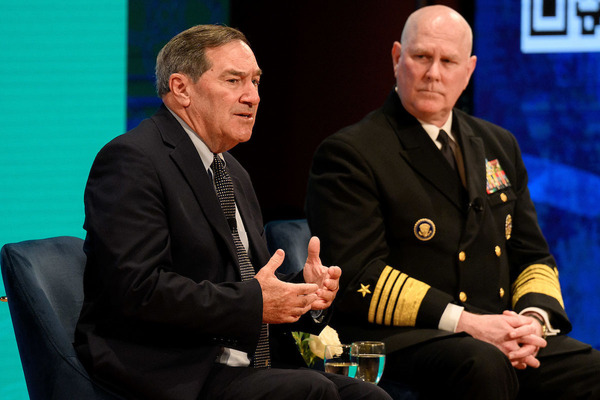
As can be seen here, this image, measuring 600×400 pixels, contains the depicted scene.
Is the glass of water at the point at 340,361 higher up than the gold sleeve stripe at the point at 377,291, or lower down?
lower down

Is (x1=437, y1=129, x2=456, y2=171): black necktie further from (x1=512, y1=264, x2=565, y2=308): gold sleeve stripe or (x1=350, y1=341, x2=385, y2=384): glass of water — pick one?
(x1=350, y1=341, x2=385, y2=384): glass of water

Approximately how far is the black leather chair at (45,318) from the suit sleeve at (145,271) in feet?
0.49

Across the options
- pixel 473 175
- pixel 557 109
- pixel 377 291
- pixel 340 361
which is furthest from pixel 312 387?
pixel 557 109

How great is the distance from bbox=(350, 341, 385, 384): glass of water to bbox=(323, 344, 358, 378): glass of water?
0.7 inches

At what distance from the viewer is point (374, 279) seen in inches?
106

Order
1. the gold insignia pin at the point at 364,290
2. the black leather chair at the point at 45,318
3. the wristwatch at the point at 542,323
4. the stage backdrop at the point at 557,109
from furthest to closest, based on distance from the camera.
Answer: the stage backdrop at the point at 557,109 < the wristwatch at the point at 542,323 < the gold insignia pin at the point at 364,290 < the black leather chair at the point at 45,318

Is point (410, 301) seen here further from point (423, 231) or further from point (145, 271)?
point (145, 271)

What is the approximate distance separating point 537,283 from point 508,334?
366 millimetres

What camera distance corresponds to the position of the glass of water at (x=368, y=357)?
2.33m

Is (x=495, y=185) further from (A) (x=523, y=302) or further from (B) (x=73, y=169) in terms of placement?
(B) (x=73, y=169)

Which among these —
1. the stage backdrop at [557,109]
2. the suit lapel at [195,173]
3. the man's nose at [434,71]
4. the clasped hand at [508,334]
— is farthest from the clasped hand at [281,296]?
the stage backdrop at [557,109]

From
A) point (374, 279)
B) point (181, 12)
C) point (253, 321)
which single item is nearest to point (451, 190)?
point (374, 279)

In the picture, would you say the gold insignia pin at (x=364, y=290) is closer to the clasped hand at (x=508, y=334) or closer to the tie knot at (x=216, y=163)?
the clasped hand at (x=508, y=334)

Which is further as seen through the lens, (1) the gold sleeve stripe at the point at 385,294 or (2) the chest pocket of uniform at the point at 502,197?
(2) the chest pocket of uniform at the point at 502,197
